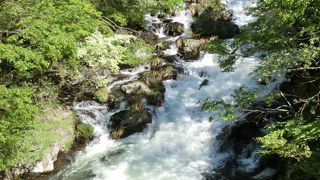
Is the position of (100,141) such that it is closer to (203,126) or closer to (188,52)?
(203,126)

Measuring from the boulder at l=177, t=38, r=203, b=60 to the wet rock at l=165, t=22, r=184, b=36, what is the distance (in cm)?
164

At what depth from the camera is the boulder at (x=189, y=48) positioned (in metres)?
23.6

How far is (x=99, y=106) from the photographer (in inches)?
754

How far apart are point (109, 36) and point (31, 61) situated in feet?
14.5

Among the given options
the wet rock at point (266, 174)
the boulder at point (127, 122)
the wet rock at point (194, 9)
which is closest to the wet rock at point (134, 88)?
the boulder at point (127, 122)

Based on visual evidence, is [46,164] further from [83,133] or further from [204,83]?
[204,83]

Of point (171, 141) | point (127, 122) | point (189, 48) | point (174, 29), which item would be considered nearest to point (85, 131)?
point (127, 122)

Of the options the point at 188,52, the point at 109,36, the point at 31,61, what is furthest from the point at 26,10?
the point at 188,52

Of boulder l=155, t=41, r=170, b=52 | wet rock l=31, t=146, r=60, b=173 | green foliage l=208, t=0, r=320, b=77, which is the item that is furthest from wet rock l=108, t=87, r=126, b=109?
green foliage l=208, t=0, r=320, b=77

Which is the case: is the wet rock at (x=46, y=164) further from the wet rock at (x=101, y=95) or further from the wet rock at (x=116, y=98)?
the wet rock at (x=116, y=98)

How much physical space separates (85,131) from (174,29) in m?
11.3

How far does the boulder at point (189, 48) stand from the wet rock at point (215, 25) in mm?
1554

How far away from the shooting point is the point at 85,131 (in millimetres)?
17609

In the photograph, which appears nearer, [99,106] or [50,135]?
[50,135]
